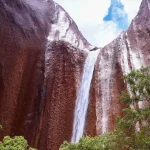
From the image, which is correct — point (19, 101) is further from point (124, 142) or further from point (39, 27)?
point (124, 142)

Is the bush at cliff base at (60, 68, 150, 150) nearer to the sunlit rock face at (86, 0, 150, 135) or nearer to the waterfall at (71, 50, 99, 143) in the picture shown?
the sunlit rock face at (86, 0, 150, 135)

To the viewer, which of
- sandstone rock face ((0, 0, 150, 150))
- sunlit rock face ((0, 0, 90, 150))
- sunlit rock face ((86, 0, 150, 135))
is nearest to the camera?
sunlit rock face ((86, 0, 150, 135))

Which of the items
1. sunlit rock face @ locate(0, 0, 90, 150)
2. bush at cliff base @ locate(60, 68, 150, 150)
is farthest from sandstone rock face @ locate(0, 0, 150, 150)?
bush at cliff base @ locate(60, 68, 150, 150)

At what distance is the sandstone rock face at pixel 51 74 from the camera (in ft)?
54.1

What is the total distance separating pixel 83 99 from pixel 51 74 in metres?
2.67

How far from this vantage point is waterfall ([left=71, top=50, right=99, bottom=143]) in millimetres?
16375

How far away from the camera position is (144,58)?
57.2 feet

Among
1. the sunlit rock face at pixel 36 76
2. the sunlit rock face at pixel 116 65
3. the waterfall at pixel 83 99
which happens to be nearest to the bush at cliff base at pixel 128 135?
the sunlit rock face at pixel 116 65

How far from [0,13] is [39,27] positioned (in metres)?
3.28

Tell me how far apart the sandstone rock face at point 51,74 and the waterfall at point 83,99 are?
0.84 ft

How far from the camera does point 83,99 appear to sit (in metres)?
17.4

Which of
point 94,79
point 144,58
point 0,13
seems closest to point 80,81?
point 94,79

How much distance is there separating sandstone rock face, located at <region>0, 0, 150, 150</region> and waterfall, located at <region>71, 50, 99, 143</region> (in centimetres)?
26

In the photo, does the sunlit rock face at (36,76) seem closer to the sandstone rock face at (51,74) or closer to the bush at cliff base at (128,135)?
the sandstone rock face at (51,74)
